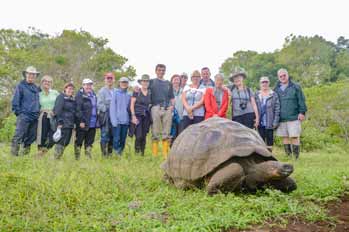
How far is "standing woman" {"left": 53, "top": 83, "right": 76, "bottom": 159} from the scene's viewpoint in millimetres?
6715

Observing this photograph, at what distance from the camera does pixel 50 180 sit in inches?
177

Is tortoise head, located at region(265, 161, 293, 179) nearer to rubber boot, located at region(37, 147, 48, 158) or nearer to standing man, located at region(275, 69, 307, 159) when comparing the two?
standing man, located at region(275, 69, 307, 159)

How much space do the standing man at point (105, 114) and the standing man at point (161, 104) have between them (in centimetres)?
79

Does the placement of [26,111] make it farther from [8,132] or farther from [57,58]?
[57,58]

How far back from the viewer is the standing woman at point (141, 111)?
7234 mm

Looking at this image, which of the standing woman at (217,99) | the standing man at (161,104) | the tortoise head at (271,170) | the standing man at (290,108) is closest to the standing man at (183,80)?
the standing man at (161,104)

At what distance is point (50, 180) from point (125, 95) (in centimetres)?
312

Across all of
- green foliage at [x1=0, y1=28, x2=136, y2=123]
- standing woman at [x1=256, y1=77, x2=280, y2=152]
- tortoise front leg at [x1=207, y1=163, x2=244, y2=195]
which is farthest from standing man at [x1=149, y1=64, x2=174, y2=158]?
green foliage at [x1=0, y1=28, x2=136, y2=123]

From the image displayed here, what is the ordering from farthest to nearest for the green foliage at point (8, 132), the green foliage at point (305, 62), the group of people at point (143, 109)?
the green foliage at point (305, 62) < the green foliage at point (8, 132) < the group of people at point (143, 109)

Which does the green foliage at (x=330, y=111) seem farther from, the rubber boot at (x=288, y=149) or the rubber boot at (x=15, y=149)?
the rubber boot at (x=15, y=149)

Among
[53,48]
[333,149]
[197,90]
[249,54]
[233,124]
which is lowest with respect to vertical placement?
[333,149]

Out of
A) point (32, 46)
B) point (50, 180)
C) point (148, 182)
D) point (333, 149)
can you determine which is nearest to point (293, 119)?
point (148, 182)

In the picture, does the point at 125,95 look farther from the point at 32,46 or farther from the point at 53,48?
the point at 32,46

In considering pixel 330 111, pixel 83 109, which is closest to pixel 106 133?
pixel 83 109
